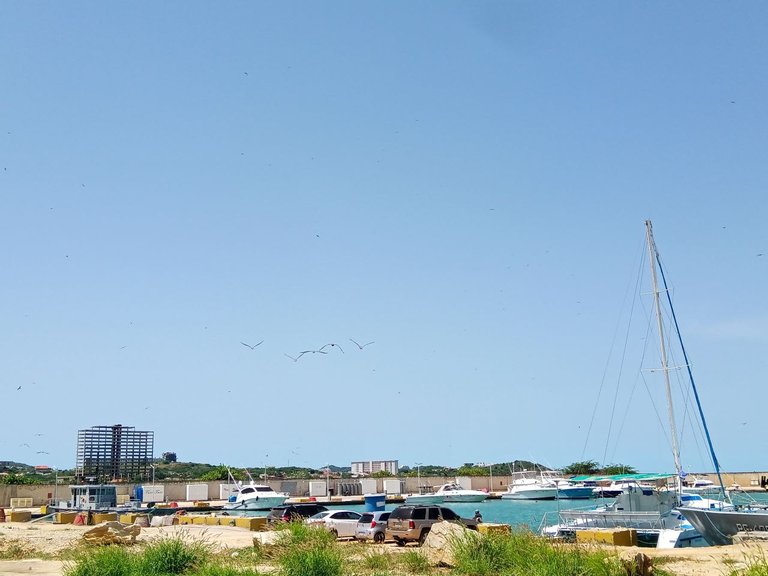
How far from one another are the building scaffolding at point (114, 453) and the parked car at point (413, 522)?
91754 mm

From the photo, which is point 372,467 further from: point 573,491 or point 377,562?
point 377,562

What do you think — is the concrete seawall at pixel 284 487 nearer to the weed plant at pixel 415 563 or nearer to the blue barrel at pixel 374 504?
the blue barrel at pixel 374 504

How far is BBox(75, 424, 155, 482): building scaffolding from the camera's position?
11869 centimetres

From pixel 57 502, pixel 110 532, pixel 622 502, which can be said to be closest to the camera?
pixel 110 532

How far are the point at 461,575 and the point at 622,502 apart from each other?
86.9 feet

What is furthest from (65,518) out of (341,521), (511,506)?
(511,506)

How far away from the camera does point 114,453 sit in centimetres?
12169

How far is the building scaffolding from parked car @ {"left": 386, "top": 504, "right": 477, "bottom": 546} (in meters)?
91.8

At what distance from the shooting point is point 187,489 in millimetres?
108375

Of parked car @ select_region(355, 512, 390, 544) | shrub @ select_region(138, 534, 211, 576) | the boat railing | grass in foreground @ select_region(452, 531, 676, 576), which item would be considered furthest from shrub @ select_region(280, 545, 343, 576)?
the boat railing

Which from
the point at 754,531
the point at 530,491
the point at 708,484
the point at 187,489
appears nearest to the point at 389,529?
the point at 754,531

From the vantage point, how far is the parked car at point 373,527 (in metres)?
37.3

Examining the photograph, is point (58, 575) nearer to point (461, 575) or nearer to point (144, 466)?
point (461, 575)

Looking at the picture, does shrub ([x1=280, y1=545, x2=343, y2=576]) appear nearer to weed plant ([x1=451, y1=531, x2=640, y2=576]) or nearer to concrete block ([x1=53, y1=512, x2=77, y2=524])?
weed plant ([x1=451, y1=531, x2=640, y2=576])
